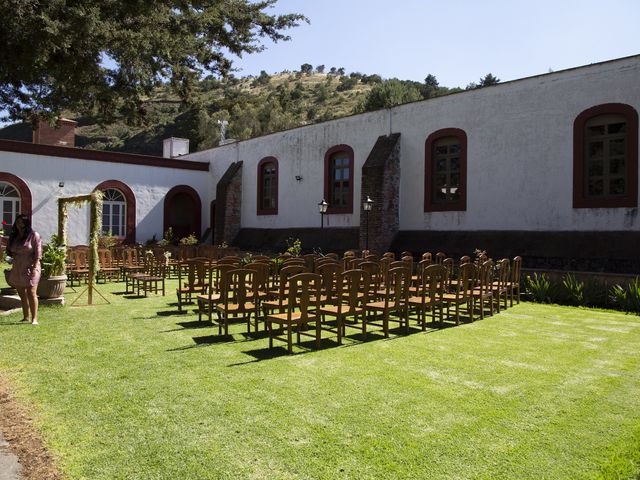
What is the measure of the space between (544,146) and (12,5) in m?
11.3

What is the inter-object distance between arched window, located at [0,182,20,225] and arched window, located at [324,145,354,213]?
1133 centimetres

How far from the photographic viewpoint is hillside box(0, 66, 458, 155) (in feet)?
142

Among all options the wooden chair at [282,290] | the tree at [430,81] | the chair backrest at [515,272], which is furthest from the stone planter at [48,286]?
the tree at [430,81]

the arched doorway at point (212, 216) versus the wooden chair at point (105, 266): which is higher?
the arched doorway at point (212, 216)

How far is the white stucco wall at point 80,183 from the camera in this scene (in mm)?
18547

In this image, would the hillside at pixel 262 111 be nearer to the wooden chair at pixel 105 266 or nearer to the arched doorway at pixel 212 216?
the arched doorway at pixel 212 216

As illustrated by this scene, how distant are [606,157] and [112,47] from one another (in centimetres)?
1064

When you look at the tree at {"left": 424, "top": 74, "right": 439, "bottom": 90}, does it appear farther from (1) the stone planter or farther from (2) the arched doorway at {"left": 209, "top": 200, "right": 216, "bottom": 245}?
(1) the stone planter

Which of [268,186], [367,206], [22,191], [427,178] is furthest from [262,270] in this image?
[22,191]

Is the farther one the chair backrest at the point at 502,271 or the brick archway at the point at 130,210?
the brick archway at the point at 130,210

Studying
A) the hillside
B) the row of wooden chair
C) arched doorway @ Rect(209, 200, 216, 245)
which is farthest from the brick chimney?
the row of wooden chair

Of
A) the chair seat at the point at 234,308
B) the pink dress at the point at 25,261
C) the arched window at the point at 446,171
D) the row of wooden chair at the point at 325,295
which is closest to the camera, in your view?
the row of wooden chair at the point at 325,295

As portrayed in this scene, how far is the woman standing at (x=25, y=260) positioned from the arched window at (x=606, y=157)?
1130cm

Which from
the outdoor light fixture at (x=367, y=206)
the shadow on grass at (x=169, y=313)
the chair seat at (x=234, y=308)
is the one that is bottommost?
the shadow on grass at (x=169, y=313)
